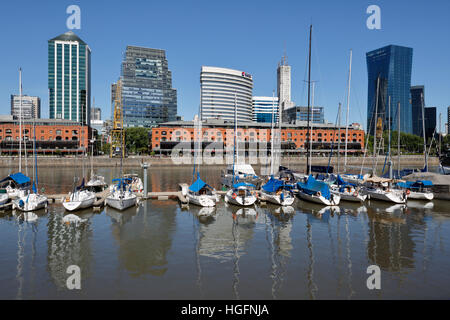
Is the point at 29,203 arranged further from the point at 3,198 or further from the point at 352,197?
the point at 352,197

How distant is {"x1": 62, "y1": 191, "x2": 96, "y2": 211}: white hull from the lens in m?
32.8

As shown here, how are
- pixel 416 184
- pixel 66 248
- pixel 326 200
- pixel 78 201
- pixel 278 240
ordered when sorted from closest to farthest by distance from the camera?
pixel 66 248, pixel 278 240, pixel 78 201, pixel 326 200, pixel 416 184

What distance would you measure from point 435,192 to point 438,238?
21.5 metres

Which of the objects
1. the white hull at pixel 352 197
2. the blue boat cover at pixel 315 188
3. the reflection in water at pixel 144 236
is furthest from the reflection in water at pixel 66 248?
the white hull at pixel 352 197

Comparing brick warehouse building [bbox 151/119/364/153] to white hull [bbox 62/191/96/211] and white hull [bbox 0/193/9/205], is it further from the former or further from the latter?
white hull [bbox 0/193/9/205]

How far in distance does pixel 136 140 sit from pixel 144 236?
424ft

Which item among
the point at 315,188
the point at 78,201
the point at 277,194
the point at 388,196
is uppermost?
the point at 315,188

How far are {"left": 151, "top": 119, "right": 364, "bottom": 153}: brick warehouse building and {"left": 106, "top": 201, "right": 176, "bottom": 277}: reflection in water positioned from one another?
316 feet

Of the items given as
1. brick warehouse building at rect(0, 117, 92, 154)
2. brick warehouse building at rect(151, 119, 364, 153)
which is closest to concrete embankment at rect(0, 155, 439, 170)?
brick warehouse building at rect(151, 119, 364, 153)

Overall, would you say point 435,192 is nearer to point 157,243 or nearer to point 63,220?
point 157,243

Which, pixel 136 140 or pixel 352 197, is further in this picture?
pixel 136 140

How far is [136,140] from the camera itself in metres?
148

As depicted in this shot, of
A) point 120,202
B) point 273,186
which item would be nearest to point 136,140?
point 120,202
